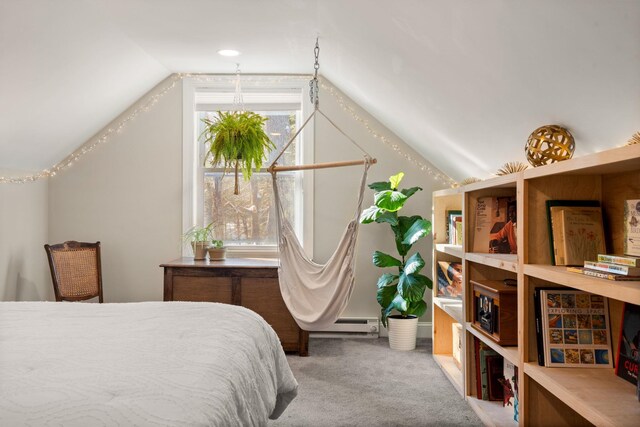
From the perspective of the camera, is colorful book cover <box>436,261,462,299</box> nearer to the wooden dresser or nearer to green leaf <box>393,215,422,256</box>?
green leaf <box>393,215,422,256</box>

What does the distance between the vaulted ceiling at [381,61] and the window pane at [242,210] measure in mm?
923

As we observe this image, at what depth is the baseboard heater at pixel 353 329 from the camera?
4352mm

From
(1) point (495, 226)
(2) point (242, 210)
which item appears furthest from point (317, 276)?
(2) point (242, 210)

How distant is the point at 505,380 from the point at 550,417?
0.53 meters

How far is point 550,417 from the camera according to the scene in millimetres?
2098

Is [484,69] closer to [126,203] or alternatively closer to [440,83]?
[440,83]

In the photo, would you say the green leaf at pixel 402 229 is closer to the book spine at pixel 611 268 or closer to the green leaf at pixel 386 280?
the green leaf at pixel 386 280

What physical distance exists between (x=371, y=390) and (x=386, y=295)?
99cm

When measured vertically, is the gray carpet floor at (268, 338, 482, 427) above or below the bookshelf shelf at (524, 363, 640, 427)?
below

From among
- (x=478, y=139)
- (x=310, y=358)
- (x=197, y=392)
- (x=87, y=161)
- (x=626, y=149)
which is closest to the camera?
(x=197, y=392)

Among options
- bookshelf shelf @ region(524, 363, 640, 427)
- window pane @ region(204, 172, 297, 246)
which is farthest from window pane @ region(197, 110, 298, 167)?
bookshelf shelf @ region(524, 363, 640, 427)

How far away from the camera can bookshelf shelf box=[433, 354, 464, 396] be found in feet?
10.0

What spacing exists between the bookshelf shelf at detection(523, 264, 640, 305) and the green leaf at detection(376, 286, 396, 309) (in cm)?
192

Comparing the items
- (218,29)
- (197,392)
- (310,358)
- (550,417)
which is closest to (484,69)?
(550,417)
